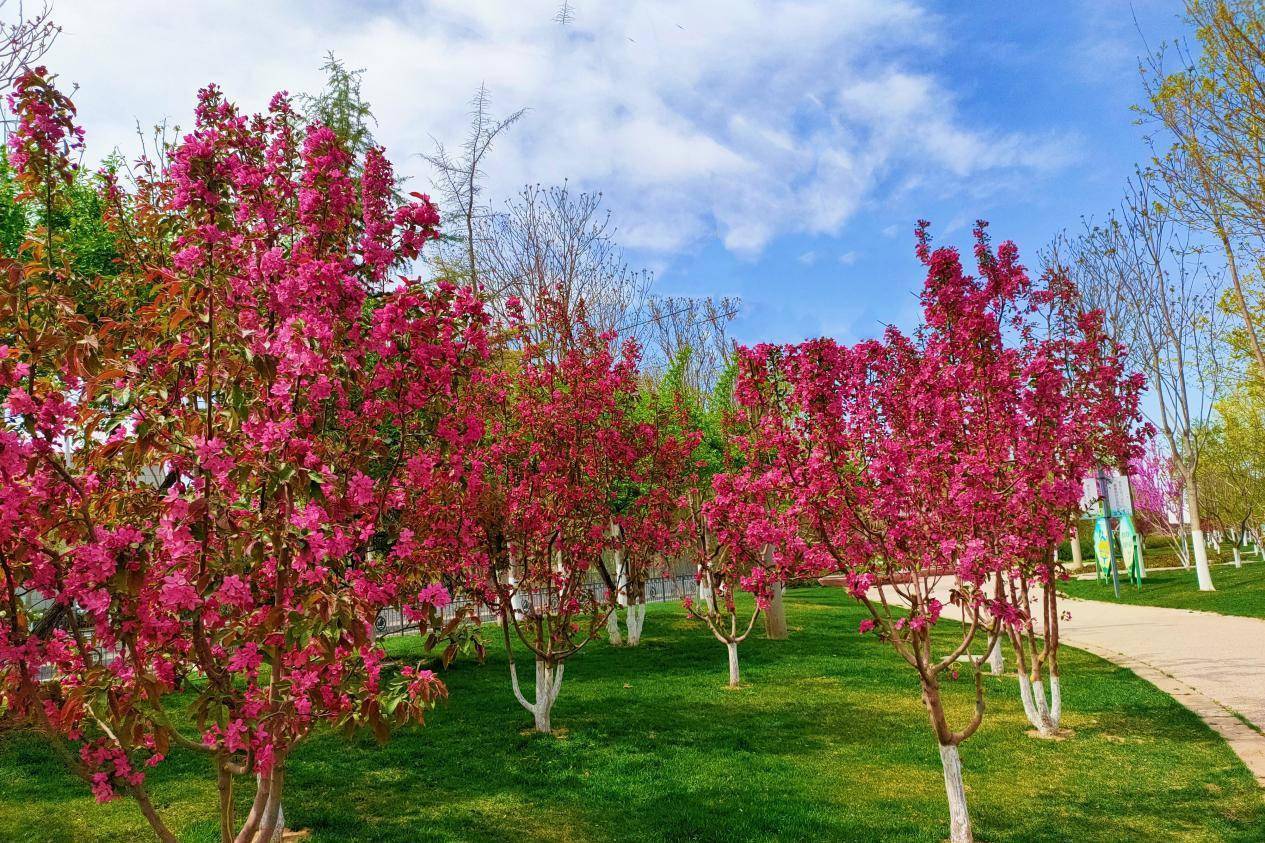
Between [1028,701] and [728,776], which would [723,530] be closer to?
[728,776]

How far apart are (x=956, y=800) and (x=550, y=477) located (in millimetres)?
5242

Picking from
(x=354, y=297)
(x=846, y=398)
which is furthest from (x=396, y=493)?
(x=846, y=398)

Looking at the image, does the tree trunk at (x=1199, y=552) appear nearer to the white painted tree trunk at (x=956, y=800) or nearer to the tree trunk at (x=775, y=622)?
the tree trunk at (x=775, y=622)

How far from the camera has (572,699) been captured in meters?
11.3

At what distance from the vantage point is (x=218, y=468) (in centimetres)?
289

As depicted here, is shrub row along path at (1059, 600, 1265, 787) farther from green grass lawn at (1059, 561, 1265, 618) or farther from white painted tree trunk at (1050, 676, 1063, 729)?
white painted tree trunk at (1050, 676, 1063, 729)

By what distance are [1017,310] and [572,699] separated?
26.0 ft

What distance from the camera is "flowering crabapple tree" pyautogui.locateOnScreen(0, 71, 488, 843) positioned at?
9.33 ft

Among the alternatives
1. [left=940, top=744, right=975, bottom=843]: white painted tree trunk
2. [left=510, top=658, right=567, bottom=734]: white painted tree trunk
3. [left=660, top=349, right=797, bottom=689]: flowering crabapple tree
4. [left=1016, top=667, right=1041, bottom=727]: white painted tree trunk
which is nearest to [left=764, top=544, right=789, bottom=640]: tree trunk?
[left=660, top=349, right=797, bottom=689]: flowering crabapple tree

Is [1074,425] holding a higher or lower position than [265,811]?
higher

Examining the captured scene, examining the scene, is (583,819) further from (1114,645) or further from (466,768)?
(1114,645)

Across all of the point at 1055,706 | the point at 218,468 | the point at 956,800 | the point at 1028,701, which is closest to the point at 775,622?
the point at 1028,701

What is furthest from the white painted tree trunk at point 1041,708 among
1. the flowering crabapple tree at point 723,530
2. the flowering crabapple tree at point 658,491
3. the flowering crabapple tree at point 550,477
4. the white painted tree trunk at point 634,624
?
the white painted tree trunk at point 634,624

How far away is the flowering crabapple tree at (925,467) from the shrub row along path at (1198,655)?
11.7 feet
